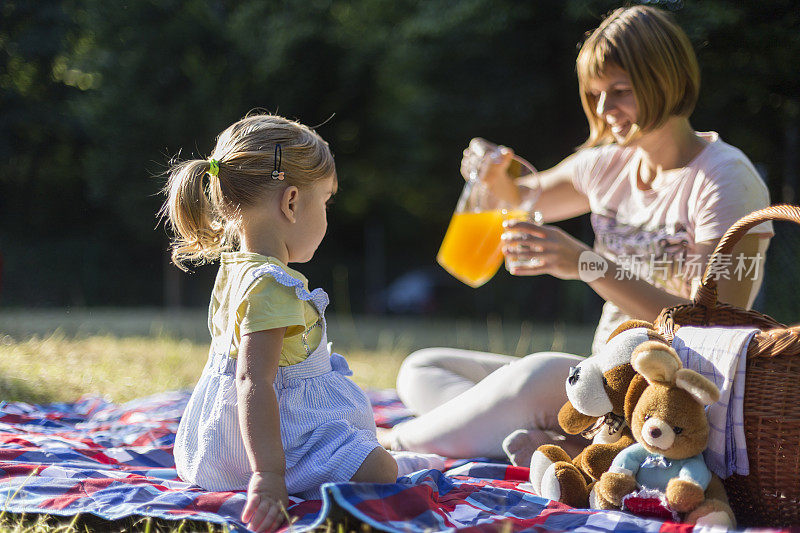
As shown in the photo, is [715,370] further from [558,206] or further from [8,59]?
[8,59]

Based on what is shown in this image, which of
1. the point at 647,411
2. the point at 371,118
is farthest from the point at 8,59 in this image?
the point at 647,411

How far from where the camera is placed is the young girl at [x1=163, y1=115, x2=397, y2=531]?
1.31 metres

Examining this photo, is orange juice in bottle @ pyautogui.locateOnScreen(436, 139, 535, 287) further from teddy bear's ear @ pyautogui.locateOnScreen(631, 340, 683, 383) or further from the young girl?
teddy bear's ear @ pyautogui.locateOnScreen(631, 340, 683, 383)

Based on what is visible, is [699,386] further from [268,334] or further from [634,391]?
[268,334]

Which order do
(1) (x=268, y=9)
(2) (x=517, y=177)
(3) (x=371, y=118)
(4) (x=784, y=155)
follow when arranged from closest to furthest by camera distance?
1. (2) (x=517, y=177)
2. (4) (x=784, y=155)
3. (1) (x=268, y=9)
4. (3) (x=371, y=118)

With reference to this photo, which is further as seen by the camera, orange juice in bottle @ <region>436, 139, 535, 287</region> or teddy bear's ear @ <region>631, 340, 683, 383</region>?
orange juice in bottle @ <region>436, 139, 535, 287</region>

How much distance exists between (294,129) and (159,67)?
734 centimetres

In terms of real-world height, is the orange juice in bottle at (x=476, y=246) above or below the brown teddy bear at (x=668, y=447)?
above

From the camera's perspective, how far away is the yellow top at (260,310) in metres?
1.32

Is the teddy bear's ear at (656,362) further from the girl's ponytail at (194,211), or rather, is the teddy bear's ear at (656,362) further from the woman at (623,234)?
the girl's ponytail at (194,211)

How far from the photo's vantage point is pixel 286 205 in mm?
1456

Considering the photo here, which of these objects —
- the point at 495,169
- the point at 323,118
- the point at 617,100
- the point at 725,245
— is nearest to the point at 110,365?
the point at 495,169

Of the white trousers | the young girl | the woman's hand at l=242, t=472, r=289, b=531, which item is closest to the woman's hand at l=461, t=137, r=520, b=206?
the white trousers

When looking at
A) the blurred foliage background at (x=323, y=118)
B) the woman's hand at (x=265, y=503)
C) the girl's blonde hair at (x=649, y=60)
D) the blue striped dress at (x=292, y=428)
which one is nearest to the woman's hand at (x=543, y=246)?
the girl's blonde hair at (x=649, y=60)
